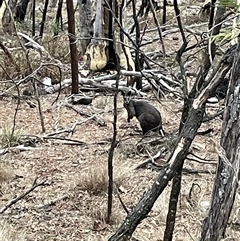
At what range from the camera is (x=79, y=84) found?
717 centimetres

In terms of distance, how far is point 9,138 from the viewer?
5.07 m

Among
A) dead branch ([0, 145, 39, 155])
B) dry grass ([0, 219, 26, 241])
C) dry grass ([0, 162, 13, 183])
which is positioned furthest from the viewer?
dead branch ([0, 145, 39, 155])

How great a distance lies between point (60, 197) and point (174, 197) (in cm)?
146

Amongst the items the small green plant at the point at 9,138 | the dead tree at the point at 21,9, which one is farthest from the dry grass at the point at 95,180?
the dead tree at the point at 21,9

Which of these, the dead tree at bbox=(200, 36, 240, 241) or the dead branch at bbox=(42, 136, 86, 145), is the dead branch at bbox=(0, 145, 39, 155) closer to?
the dead branch at bbox=(42, 136, 86, 145)

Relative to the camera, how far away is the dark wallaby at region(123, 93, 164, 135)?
541cm

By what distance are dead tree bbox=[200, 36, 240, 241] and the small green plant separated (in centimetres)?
314

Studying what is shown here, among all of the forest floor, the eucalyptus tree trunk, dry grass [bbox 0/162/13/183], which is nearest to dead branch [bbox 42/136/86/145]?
the forest floor

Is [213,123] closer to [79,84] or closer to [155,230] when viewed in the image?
[79,84]

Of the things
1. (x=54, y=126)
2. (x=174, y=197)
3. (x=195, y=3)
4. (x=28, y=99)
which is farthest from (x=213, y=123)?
(x=195, y=3)

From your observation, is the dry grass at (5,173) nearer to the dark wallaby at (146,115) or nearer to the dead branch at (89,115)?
the dark wallaby at (146,115)

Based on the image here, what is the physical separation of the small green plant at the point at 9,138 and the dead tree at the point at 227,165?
314 centimetres

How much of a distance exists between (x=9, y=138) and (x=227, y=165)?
334 cm

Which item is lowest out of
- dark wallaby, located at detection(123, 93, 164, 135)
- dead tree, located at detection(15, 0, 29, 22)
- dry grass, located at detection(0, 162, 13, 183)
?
dry grass, located at detection(0, 162, 13, 183)
